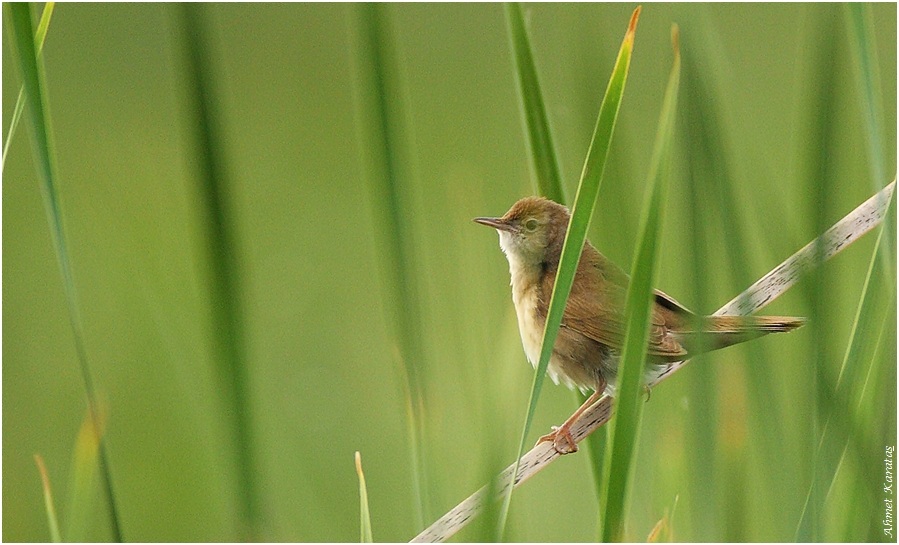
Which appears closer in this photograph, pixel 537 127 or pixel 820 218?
pixel 820 218

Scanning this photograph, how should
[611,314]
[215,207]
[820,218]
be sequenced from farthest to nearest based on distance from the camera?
[611,314] → [820,218] → [215,207]

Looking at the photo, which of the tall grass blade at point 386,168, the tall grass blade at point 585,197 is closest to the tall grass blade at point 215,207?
the tall grass blade at point 386,168

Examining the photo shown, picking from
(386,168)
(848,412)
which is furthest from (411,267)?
(848,412)

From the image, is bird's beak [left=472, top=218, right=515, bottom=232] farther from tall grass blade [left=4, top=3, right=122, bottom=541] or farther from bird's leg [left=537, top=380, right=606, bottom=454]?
tall grass blade [left=4, top=3, right=122, bottom=541]

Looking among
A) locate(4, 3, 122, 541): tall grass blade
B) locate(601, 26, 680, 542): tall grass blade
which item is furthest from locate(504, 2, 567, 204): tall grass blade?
locate(4, 3, 122, 541): tall grass blade

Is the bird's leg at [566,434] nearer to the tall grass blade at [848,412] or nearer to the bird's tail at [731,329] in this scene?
the bird's tail at [731,329]

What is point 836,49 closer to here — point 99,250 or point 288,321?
point 288,321

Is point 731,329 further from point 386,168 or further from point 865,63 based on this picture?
point 386,168
